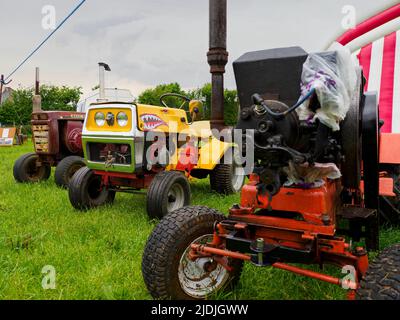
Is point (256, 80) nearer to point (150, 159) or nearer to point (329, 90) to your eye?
point (329, 90)

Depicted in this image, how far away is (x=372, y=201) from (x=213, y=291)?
1047 mm

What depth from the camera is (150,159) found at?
4027mm

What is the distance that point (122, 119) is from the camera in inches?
156

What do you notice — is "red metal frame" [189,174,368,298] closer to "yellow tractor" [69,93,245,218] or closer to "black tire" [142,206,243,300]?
"black tire" [142,206,243,300]

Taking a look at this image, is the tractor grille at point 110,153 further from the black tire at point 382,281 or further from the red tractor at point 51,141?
the black tire at point 382,281

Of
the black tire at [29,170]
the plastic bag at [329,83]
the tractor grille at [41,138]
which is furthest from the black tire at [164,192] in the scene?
the black tire at [29,170]

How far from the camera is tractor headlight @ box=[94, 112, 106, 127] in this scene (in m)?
4.12

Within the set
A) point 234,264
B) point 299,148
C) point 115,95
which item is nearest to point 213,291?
point 234,264

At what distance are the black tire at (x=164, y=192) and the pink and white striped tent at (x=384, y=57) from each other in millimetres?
2748

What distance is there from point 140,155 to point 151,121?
0.39 m

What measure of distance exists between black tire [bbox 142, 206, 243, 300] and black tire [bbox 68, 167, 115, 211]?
8.05 feet

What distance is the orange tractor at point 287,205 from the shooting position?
1.68 metres

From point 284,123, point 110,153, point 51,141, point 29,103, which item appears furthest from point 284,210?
point 29,103

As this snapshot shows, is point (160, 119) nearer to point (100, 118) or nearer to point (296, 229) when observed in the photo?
point (100, 118)
